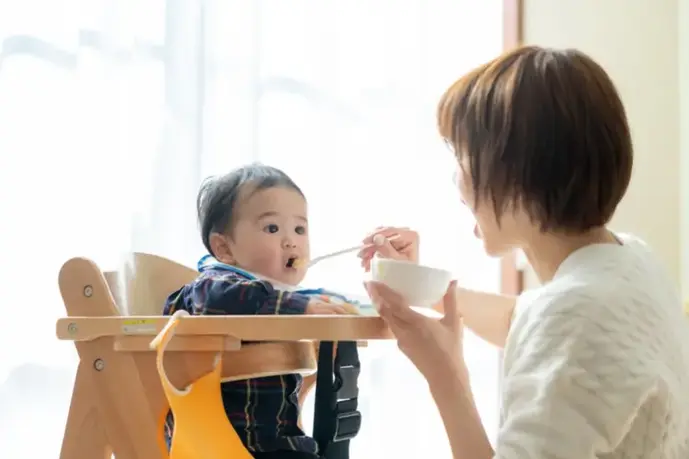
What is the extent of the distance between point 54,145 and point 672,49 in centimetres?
149

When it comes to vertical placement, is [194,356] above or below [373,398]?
above

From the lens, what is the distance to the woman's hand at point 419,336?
0.94m

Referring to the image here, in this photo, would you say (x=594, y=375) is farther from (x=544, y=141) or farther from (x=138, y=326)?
(x=138, y=326)

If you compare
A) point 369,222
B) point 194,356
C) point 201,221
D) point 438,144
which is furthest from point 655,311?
point 438,144

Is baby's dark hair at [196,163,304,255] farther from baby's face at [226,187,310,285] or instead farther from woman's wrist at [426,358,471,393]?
woman's wrist at [426,358,471,393]

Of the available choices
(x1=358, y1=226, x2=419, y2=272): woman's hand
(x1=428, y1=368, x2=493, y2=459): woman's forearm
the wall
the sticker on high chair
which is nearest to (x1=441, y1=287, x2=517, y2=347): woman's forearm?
(x1=358, y1=226, x2=419, y2=272): woman's hand

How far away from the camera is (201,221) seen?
1.29m

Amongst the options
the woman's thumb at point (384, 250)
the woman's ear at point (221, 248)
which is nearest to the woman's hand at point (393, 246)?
the woman's thumb at point (384, 250)

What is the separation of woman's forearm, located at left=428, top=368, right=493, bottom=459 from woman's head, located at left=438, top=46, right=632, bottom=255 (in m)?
0.21

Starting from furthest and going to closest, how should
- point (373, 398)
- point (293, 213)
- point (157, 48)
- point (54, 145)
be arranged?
point (373, 398) < point (157, 48) < point (54, 145) < point (293, 213)

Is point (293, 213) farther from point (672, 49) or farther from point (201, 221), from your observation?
point (672, 49)

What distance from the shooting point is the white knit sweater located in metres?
0.81

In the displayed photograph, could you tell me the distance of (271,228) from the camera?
1.24m

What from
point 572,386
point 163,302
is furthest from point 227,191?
point 572,386
